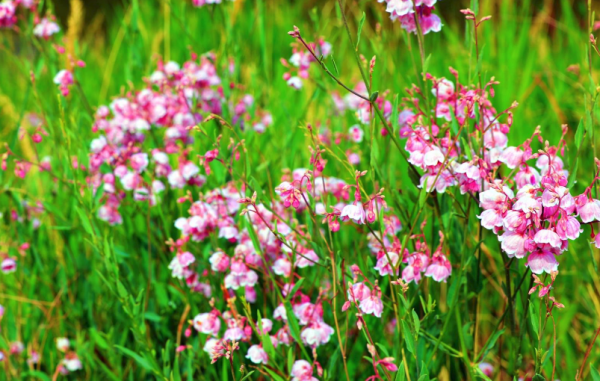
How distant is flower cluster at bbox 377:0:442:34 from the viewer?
1148 mm

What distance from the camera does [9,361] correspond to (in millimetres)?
1722

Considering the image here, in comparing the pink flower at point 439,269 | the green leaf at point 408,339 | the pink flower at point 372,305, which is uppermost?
the pink flower at point 439,269

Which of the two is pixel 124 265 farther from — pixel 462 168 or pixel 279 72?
pixel 279 72

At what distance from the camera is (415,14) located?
46.3 inches

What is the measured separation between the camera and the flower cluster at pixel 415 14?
3.77 ft

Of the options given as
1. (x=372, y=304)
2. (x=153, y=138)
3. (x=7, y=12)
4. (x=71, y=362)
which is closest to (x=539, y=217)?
(x=372, y=304)

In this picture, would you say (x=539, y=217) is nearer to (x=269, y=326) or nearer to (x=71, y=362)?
(x=269, y=326)

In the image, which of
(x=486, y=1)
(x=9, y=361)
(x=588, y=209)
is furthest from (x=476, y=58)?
(x=486, y=1)

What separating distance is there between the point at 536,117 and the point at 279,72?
135cm

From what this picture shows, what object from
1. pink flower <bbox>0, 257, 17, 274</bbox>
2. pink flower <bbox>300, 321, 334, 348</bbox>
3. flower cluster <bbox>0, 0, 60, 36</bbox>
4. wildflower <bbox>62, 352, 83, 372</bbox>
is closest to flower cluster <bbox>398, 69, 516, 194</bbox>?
pink flower <bbox>300, 321, 334, 348</bbox>

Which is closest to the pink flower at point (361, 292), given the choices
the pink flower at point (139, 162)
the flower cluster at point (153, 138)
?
the flower cluster at point (153, 138)

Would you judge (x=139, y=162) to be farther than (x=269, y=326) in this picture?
Yes

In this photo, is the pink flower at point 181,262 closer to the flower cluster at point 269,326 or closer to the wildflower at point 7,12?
the flower cluster at point 269,326

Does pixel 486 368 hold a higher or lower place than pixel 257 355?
lower
